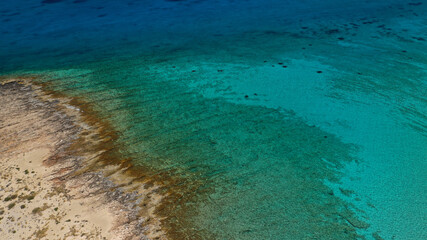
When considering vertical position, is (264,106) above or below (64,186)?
above

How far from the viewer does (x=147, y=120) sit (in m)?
4.17

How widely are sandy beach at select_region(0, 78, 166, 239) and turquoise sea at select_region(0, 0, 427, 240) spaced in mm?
249

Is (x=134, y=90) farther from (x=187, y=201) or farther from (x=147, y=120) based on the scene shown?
(x=187, y=201)

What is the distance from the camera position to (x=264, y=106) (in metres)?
4.43

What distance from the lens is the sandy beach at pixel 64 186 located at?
2701 mm

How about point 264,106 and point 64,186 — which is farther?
point 264,106

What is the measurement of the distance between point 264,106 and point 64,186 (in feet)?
8.00

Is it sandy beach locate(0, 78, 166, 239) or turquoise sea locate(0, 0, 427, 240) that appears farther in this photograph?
turquoise sea locate(0, 0, 427, 240)

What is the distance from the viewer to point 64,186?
312cm

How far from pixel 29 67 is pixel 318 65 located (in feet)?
15.5

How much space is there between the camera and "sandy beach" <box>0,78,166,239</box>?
2.70 metres

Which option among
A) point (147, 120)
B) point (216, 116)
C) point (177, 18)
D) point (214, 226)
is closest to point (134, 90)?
point (147, 120)

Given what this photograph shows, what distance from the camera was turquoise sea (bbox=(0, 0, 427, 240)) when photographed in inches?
112

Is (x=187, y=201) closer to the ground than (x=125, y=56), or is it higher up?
closer to the ground
